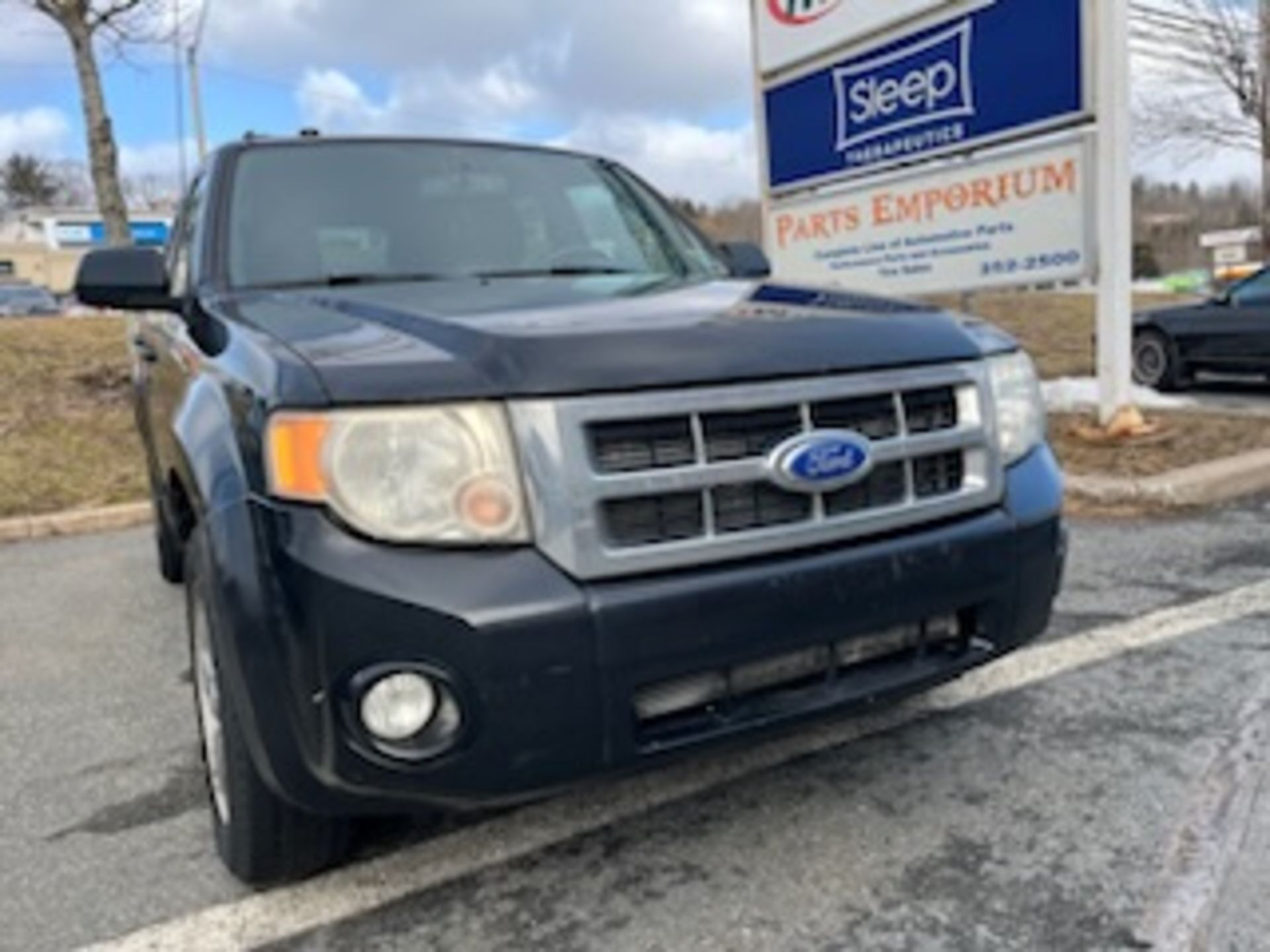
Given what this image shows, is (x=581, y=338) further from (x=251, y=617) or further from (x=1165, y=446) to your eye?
(x=1165, y=446)

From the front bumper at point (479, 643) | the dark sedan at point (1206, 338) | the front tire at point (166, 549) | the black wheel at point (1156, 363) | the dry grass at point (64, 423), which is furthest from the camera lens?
the black wheel at point (1156, 363)

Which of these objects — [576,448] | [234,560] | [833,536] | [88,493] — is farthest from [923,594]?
[88,493]

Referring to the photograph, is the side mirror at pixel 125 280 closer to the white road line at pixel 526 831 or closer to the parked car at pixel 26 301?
the white road line at pixel 526 831

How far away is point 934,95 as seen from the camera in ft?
26.2

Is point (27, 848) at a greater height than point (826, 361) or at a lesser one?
lesser

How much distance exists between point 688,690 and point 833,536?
431 mm

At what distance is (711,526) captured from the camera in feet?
7.41

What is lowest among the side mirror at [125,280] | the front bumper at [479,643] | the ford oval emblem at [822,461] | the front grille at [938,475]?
the front bumper at [479,643]

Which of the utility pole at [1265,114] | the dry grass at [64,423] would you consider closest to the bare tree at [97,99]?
the dry grass at [64,423]

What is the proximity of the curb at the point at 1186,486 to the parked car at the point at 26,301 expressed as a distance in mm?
Result: 30646

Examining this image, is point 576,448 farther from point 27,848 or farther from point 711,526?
point 27,848

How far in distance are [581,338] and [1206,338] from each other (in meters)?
10.2

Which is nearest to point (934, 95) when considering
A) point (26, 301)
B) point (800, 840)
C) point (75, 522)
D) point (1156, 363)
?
point (1156, 363)

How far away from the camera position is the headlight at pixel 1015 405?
2764 millimetres
